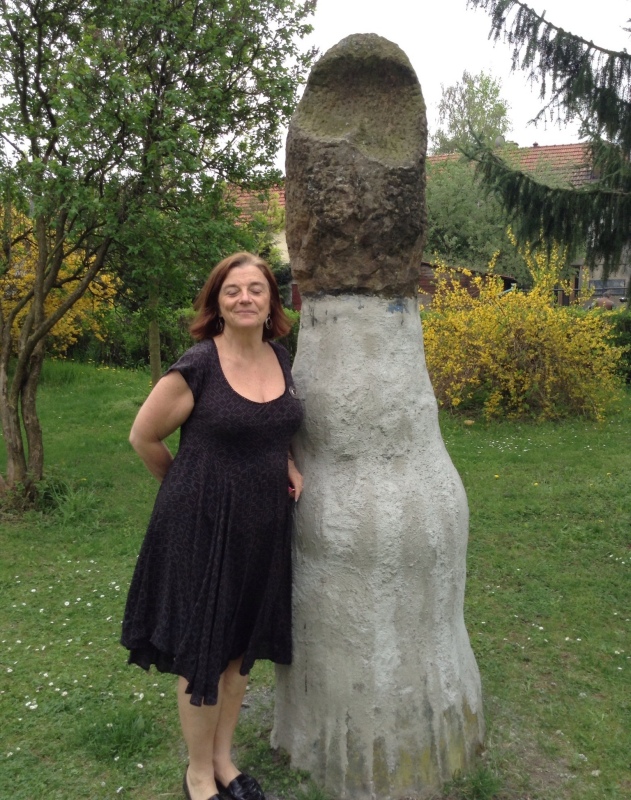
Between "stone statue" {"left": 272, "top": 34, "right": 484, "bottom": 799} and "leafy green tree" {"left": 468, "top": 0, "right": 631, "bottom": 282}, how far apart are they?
5316mm

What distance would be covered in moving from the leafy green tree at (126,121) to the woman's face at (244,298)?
Answer: 10.4ft

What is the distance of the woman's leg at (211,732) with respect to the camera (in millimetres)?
2848

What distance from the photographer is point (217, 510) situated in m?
2.68

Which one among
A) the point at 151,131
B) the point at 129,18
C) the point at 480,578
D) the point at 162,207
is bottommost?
the point at 480,578

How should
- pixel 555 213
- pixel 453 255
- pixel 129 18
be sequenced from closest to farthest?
pixel 129 18 < pixel 555 213 < pixel 453 255

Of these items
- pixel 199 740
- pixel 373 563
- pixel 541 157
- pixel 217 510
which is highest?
pixel 541 157

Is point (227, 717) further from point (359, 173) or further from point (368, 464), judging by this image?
point (359, 173)

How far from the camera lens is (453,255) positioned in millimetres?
23016

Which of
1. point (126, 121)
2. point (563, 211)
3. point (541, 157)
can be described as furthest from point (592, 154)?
point (541, 157)

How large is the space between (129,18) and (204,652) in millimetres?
5185

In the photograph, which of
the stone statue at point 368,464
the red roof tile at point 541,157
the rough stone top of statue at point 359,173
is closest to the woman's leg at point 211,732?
the stone statue at point 368,464

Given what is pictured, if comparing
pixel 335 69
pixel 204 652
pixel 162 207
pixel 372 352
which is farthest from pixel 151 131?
pixel 204 652

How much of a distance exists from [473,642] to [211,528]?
92.2 inches

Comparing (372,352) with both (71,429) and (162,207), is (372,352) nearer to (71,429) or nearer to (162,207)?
(162,207)
